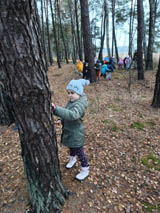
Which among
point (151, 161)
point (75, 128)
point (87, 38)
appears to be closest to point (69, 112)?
point (75, 128)

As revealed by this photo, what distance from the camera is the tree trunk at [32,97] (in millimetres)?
1134

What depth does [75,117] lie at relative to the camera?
72.7 inches

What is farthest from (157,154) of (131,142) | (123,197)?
(123,197)

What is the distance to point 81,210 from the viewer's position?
2029 millimetres

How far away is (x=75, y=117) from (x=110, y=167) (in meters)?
1.55

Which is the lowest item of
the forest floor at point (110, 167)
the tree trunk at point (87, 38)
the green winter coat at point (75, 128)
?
the forest floor at point (110, 167)

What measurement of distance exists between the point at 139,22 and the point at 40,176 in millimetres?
8902

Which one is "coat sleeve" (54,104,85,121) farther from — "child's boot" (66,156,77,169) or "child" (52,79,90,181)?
"child's boot" (66,156,77,169)

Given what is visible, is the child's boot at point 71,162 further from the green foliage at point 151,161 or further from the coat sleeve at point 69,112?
the green foliage at point 151,161

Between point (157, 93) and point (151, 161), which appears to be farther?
point (157, 93)

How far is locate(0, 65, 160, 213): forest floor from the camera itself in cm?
213

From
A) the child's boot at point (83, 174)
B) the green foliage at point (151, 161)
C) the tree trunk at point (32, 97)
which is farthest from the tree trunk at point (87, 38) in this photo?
the tree trunk at point (32, 97)

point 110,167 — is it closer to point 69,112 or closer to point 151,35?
point 69,112

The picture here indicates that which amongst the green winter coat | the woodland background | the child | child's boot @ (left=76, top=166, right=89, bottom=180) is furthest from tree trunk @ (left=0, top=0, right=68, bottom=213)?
child's boot @ (left=76, top=166, right=89, bottom=180)
